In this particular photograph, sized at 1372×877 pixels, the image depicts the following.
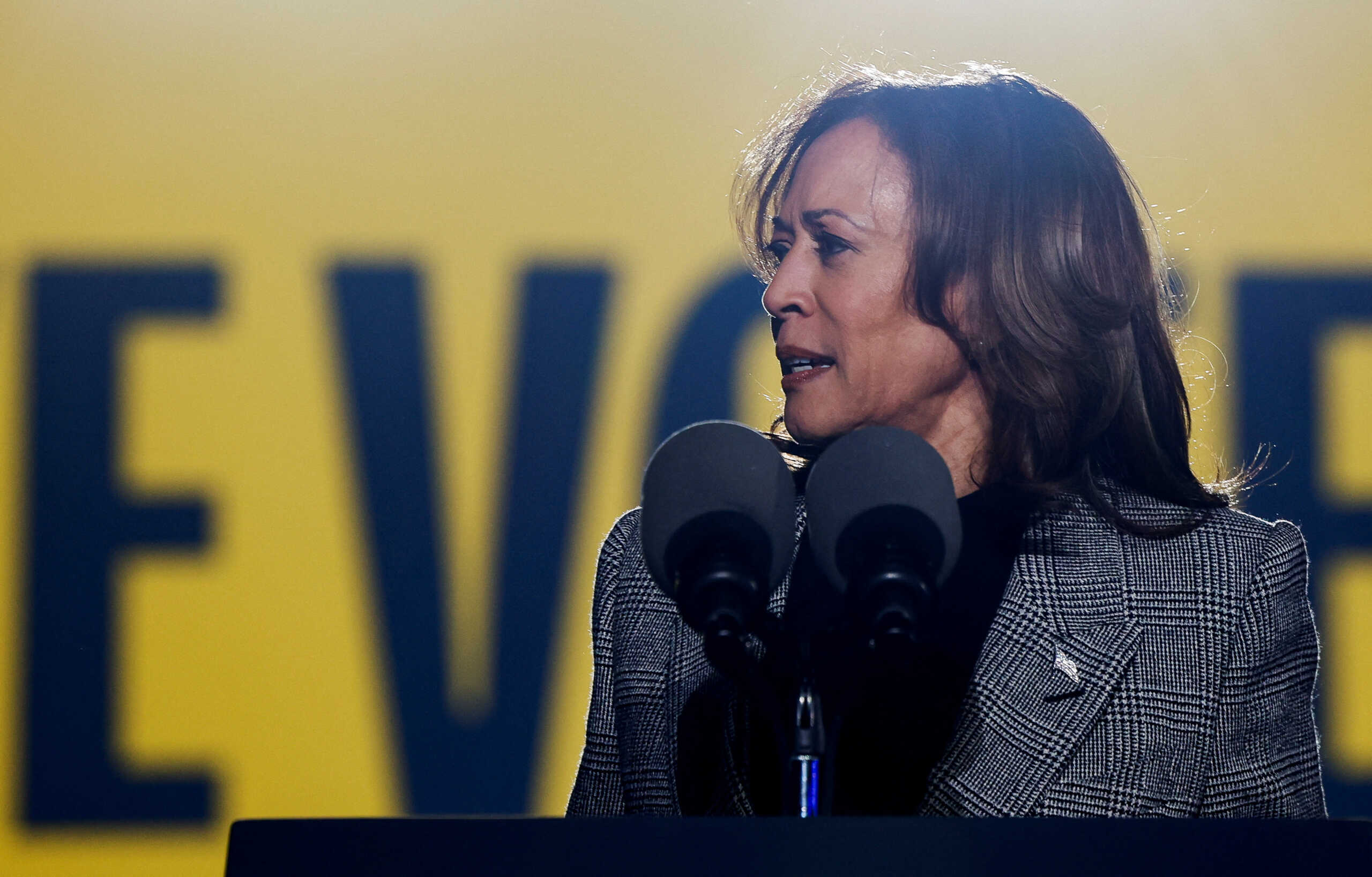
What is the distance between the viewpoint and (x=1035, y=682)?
120 cm

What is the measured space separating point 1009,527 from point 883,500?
603mm

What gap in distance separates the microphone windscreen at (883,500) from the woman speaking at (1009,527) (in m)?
0.44

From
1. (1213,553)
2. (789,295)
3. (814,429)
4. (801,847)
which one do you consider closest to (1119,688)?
(1213,553)

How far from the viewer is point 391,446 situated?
248cm

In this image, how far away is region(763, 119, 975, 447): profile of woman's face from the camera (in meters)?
1.38

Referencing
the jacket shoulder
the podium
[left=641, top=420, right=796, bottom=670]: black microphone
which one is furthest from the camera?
the jacket shoulder

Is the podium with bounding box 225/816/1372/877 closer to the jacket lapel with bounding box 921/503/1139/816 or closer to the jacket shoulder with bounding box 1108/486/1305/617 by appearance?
the jacket lapel with bounding box 921/503/1139/816

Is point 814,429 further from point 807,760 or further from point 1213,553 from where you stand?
point 807,760

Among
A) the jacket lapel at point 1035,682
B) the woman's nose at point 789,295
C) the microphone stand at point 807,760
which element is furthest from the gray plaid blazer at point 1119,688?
the microphone stand at point 807,760

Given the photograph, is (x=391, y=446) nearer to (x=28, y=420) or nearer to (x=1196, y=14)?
(x=28, y=420)

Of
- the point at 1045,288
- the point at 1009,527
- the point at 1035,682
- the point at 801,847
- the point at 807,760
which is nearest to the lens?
the point at 801,847

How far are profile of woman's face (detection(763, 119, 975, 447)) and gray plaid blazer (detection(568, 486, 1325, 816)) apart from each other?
0.19 metres

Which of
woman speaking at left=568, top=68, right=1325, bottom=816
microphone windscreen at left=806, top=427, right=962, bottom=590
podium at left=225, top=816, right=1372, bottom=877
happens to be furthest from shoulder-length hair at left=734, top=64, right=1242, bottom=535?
podium at left=225, top=816, right=1372, bottom=877

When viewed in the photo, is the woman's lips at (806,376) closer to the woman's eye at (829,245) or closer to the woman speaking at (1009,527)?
the woman speaking at (1009,527)
